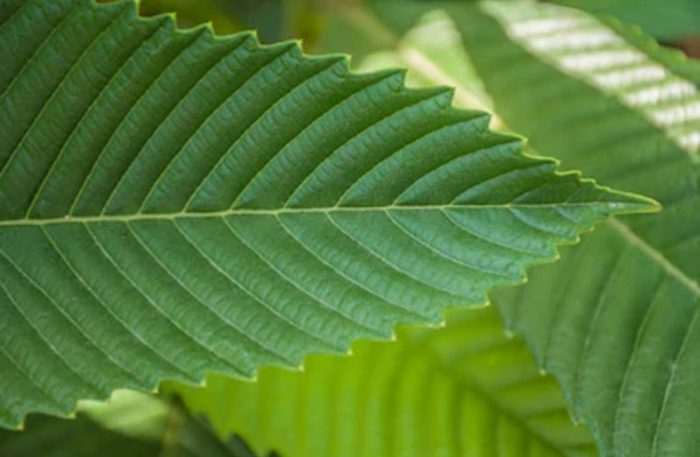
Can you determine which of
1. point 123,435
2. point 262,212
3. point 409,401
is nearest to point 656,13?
point 409,401

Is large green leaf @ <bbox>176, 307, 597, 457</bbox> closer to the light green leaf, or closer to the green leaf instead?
the green leaf

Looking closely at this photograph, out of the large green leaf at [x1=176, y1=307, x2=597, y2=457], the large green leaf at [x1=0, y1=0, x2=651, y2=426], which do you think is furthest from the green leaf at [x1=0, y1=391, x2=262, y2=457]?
the large green leaf at [x1=0, y1=0, x2=651, y2=426]

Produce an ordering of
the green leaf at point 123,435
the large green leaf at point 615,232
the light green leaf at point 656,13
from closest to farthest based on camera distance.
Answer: the large green leaf at point 615,232 → the green leaf at point 123,435 → the light green leaf at point 656,13

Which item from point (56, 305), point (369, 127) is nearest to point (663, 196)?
point (369, 127)

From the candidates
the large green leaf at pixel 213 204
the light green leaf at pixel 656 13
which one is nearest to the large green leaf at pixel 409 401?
the large green leaf at pixel 213 204

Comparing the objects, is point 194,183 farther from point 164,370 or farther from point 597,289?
point 597,289

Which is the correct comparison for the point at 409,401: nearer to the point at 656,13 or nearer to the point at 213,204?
the point at 213,204

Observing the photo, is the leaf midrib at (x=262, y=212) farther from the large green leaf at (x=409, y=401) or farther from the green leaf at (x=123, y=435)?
the green leaf at (x=123, y=435)
